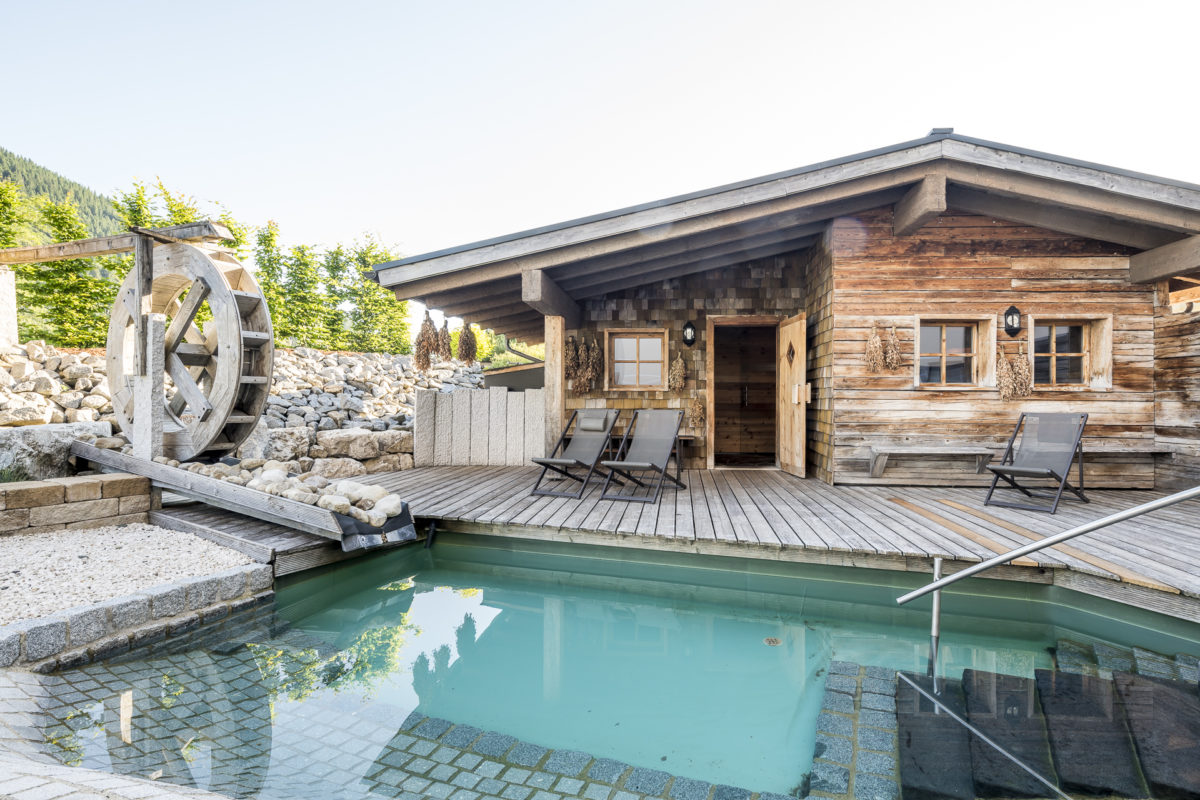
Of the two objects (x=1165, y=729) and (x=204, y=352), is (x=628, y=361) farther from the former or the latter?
(x=1165, y=729)

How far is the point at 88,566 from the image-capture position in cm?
310

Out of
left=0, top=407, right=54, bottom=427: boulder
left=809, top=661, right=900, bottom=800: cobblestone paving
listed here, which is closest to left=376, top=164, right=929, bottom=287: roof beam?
left=809, top=661, right=900, bottom=800: cobblestone paving

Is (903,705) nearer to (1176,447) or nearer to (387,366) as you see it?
(1176,447)

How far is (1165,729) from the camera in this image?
200cm

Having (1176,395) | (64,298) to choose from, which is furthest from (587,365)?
(64,298)

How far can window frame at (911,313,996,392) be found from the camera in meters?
5.50

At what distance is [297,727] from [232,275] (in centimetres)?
435

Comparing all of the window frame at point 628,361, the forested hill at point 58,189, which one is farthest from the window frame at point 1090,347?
the forested hill at point 58,189

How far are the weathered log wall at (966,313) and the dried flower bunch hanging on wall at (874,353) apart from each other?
0.22 ft

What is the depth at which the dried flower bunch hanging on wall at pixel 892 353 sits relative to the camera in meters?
5.49

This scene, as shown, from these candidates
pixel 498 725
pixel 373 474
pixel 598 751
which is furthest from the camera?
pixel 373 474

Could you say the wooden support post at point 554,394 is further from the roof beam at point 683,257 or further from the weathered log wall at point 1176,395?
the weathered log wall at point 1176,395

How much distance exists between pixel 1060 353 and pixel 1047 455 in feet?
5.19

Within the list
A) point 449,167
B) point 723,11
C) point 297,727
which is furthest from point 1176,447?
point 449,167
